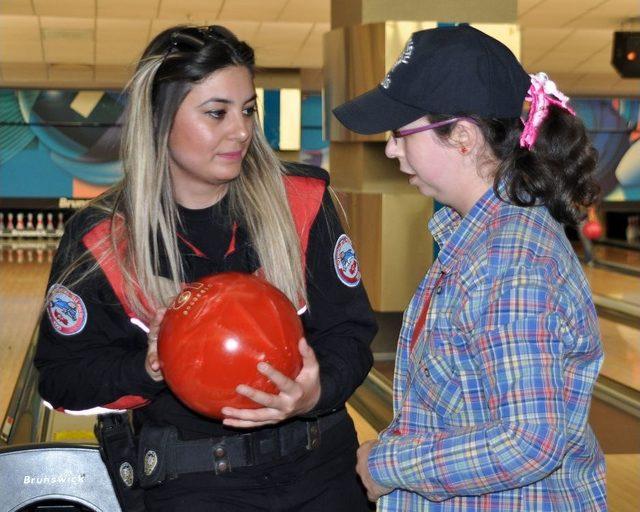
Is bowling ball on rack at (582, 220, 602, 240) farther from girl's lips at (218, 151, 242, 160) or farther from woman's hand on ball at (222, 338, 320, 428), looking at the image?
woman's hand on ball at (222, 338, 320, 428)

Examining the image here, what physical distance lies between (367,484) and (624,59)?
777cm

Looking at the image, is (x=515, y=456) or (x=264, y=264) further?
(x=264, y=264)

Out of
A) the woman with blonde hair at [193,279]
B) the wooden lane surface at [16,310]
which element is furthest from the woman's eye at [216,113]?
the wooden lane surface at [16,310]

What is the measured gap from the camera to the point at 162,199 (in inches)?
62.8

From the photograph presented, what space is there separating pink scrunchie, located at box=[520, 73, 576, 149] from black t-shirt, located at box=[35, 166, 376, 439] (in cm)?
42

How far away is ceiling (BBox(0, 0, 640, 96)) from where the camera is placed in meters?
8.05

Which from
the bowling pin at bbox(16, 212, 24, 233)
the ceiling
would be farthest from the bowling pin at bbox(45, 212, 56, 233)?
the ceiling

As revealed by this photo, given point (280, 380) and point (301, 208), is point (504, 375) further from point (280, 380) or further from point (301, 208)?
point (301, 208)

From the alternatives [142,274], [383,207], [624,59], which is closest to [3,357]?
[383,207]

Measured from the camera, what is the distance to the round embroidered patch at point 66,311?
5.08ft

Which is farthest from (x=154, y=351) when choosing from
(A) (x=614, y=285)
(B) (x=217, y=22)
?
(A) (x=614, y=285)

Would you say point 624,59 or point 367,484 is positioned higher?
point 624,59

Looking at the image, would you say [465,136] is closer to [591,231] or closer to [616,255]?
[591,231]

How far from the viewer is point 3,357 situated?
5504 millimetres
